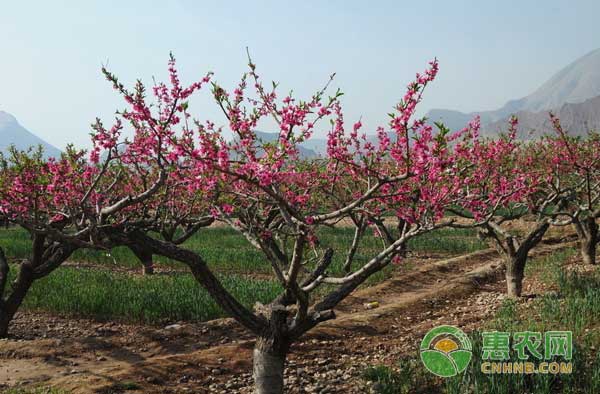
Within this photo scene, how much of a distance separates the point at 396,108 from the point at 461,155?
4.82 feet

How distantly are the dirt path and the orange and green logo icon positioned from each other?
0.96 meters

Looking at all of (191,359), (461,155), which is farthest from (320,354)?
(461,155)

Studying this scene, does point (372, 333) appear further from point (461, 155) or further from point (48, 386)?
point (48, 386)

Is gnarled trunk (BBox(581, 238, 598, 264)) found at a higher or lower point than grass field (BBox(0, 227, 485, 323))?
higher

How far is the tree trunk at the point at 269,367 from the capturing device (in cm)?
557

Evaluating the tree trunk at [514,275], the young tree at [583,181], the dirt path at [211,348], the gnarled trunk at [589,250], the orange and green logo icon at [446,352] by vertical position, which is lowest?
the dirt path at [211,348]

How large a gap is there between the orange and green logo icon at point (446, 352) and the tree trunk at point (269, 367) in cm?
Answer: 198

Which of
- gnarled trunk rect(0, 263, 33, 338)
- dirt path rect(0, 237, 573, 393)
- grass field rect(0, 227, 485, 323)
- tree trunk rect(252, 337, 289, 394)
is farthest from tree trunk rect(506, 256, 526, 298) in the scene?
gnarled trunk rect(0, 263, 33, 338)

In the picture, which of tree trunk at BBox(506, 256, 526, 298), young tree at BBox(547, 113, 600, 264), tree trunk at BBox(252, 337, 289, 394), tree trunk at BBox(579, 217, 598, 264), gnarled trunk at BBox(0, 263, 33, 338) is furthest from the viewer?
tree trunk at BBox(579, 217, 598, 264)

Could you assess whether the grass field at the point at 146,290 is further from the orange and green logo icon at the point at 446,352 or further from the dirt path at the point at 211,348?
the orange and green logo icon at the point at 446,352

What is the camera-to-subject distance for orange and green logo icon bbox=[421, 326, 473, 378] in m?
5.74

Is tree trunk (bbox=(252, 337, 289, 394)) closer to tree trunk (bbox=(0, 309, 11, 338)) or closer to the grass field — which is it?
the grass field
